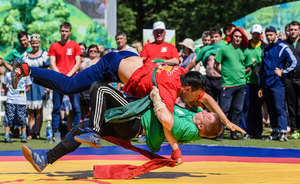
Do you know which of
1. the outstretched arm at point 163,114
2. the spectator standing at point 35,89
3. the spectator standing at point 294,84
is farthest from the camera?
the spectator standing at point 294,84

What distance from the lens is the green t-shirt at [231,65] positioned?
824 centimetres

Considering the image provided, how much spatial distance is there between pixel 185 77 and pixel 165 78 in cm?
21

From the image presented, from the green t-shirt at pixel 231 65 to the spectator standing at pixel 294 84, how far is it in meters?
1.21

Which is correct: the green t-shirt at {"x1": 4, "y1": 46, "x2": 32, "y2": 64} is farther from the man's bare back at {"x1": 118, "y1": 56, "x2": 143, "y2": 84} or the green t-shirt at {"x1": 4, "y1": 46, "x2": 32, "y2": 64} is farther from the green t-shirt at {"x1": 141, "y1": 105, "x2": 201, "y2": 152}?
the green t-shirt at {"x1": 141, "y1": 105, "x2": 201, "y2": 152}

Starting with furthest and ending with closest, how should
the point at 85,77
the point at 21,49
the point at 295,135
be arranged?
the point at 21,49 < the point at 295,135 < the point at 85,77

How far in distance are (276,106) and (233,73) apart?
106cm

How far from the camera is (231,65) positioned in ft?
27.1

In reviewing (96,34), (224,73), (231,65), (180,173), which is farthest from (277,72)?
(96,34)

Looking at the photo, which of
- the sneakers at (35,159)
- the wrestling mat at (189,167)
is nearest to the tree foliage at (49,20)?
the wrestling mat at (189,167)

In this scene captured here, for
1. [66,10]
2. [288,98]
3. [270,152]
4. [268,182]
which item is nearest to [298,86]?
[288,98]

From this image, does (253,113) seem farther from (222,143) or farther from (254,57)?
(222,143)

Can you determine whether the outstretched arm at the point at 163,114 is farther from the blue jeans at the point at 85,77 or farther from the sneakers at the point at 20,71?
the sneakers at the point at 20,71

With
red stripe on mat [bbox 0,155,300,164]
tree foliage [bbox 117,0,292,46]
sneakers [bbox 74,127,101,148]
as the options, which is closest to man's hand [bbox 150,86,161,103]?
sneakers [bbox 74,127,101,148]

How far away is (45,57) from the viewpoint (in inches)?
334
